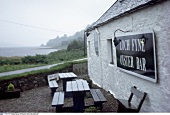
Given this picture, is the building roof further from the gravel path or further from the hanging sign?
the gravel path

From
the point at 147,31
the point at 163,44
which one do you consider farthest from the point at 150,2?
the point at 163,44

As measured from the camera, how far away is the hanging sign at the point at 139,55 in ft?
11.7

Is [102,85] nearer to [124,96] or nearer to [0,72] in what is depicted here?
[124,96]

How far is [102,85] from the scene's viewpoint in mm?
7984

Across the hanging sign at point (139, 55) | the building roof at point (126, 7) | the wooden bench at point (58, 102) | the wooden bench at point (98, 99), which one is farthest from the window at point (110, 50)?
the wooden bench at point (58, 102)

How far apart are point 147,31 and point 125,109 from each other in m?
1.51

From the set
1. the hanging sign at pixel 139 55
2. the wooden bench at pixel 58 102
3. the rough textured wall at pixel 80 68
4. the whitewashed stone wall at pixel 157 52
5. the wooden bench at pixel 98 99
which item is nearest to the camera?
the whitewashed stone wall at pixel 157 52

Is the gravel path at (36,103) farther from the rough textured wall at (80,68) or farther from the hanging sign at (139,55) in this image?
the rough textured wall at (80,68)

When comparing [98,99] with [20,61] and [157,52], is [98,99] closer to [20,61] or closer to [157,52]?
[157,52]

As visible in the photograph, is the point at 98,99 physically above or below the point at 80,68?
above

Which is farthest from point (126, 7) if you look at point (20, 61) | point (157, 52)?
point (20, 61)

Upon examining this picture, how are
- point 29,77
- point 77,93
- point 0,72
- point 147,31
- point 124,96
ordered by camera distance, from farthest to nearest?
1. point 0,72
2. point 29,77
3. point 124,96
4. point 77,93
5. point 147,31

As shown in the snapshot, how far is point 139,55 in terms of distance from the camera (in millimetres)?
4055

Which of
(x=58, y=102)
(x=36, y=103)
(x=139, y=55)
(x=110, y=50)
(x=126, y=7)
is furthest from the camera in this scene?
(x=110, y=50)
